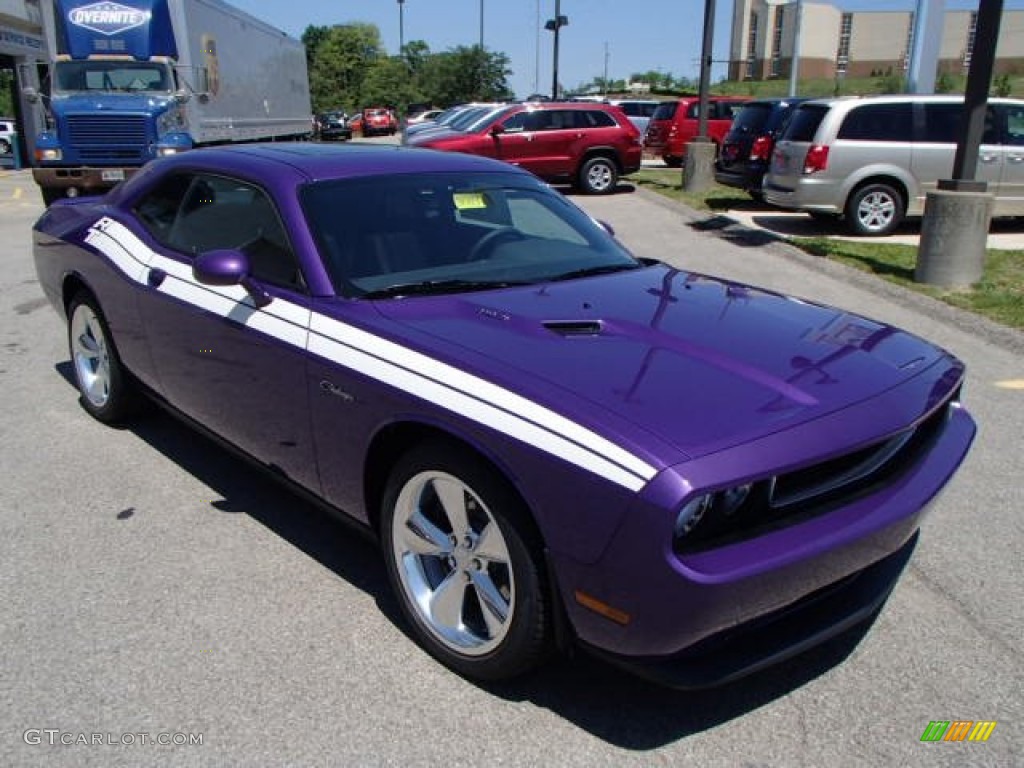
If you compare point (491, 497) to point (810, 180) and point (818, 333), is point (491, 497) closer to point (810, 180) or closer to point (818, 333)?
point (818, 333)

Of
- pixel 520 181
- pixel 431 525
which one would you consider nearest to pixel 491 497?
pixel 431 525

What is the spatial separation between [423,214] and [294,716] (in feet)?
6.73

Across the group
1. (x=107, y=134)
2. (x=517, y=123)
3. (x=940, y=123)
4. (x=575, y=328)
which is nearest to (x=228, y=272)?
(x=575, y=328)

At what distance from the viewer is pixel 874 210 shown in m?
12.1

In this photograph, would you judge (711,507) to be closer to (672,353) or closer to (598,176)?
(672,353)

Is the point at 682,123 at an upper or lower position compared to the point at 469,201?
lower

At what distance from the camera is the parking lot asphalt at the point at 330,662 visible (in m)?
2.56

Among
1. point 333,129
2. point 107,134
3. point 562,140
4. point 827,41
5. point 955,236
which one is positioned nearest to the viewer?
point 955,236

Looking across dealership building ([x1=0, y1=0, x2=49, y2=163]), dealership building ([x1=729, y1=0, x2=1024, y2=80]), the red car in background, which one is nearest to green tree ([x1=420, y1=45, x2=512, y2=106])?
the red car in background

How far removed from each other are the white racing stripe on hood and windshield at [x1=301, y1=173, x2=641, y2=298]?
0.79ft

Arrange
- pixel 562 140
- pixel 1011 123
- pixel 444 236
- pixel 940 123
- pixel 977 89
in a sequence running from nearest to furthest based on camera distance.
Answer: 1. pixel 444 236
2. pixel 977 89
3. pixel 940 123
4. pixel 1011 123
5. pixel 562 140

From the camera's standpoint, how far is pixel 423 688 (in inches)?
111

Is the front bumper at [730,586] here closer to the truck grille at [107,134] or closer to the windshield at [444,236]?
the windshield at [444,236]

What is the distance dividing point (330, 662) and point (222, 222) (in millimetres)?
2077
